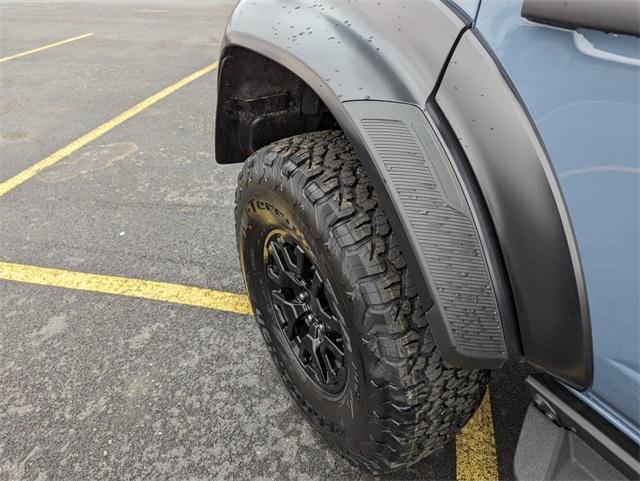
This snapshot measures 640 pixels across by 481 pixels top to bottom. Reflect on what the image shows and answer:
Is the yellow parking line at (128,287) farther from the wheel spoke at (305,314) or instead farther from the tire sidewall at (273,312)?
the wheel spoke at (305,314)

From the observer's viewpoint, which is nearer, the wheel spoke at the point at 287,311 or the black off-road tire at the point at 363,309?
the black off-road tire at the point at 363,309

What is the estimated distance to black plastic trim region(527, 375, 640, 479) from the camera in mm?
1081

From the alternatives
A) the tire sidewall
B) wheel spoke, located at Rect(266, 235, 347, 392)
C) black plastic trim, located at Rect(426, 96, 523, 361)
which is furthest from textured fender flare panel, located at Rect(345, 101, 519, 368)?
wheel spoke, located at Rect(266, 235, 347, 392)

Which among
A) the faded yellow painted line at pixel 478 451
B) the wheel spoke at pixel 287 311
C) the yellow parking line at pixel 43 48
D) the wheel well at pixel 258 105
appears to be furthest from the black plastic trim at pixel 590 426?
the yellow parking line at pixel 43 48

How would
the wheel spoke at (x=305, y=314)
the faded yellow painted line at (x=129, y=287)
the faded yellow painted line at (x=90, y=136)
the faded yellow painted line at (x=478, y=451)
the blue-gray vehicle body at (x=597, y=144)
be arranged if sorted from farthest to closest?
the faded yellow painted line at (x=90, y=136) → the faded yellow painted line at (x=129, y=287) → the faded yellow painted line at (x=478, y=451) → the wheel spoke at (x=305, y=314) → the blue-gray vehicle body at (x=597, y=144)

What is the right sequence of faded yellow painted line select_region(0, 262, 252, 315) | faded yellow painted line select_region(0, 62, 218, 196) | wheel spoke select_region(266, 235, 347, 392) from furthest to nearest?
faded yellow painted line select_region(0, 62, 218, 196), faded yellow painted line select_region(0, 262, 252, 315), wheel spoke select_region(266, 235, 347, 392)

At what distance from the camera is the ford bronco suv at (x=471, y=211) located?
950 mm

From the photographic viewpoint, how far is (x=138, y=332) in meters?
2.42

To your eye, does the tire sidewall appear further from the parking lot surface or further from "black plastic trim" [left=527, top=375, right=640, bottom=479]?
"black plastic trim" [left=527, top=375, right=640, bottom=479]

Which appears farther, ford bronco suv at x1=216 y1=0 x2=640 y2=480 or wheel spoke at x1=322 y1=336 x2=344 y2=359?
wheel spoke at x1=322 y1=336 x2=344 y2=359

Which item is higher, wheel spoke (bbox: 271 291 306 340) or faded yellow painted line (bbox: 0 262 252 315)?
wheel spoke (bbox: 271 291 306 340)

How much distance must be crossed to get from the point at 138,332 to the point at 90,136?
2716 millimetres

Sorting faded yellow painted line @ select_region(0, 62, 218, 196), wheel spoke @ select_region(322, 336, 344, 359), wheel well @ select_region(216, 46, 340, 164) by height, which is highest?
wheel well @ select_region(216, 46, 340, 164)

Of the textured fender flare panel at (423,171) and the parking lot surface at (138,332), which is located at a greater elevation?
the textured fender flare panel at (423,171)
